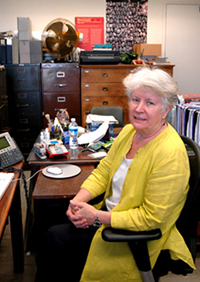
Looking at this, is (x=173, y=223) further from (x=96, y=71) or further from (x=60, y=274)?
(x=96, y=71)

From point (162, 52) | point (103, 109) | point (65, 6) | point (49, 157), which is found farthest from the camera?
point (162, 52)

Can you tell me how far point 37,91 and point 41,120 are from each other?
16.4 inches

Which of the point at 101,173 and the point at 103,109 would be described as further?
the point at 103,109

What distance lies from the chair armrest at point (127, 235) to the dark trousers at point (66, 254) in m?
0.23

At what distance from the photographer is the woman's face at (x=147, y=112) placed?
1159 millimetres

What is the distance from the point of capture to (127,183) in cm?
119

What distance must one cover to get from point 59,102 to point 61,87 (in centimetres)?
21

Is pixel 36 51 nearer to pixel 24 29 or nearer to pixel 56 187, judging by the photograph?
pixel 24 29

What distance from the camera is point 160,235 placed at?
1.07 metres

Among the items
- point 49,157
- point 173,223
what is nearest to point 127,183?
point 173,223

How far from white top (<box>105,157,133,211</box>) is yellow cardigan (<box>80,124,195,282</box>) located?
7 cm

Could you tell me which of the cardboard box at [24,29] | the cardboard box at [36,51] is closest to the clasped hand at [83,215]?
the cardboard box at [36,51]

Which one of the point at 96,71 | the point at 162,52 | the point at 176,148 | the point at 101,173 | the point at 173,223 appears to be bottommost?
the point at 173,223

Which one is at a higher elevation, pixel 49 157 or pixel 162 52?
pixel 162 52
